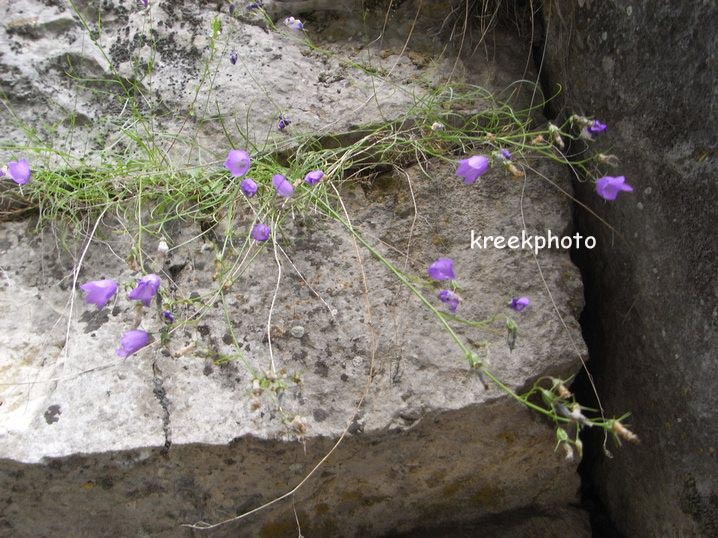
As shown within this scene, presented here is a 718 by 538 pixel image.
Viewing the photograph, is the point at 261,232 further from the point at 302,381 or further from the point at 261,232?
the point at 302,381

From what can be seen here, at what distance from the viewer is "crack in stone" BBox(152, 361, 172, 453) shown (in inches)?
55.9

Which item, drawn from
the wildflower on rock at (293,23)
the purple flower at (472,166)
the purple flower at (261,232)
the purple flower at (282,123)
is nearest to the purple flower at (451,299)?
the purple flower at (472,166)

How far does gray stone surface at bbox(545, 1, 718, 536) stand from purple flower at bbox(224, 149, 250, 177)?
84 centimetres

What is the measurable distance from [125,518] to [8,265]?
2.27 ft

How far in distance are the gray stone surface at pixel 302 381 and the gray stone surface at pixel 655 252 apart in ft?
0.43

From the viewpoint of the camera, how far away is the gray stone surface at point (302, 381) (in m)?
1.44

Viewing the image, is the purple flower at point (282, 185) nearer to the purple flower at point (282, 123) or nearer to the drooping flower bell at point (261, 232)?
the drooping flower bell at point (261, 232)

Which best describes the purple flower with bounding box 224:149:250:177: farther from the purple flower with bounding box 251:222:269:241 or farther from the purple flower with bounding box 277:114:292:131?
the purple flower with bounding box 277:114:292:131

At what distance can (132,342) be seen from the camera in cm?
141

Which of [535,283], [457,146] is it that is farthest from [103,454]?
[457,146]

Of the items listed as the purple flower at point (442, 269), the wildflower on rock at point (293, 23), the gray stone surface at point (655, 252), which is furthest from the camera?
the wildflower on rock at point (293, 23)

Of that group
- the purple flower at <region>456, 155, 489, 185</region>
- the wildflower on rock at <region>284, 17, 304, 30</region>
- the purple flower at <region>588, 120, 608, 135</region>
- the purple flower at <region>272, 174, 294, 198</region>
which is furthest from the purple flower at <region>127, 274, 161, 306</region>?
the purple flower at <region>588, 120, 608, 135</region>

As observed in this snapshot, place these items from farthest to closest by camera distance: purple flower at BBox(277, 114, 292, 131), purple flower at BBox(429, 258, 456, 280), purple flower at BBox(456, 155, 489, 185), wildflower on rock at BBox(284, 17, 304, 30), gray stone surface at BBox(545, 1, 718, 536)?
wildflower on rock at BBox(284, 17, 304, 30) < purple flower at BBox(277, 114, 292, 131) < purple flower at BBox(456, 155, 489, 185) < purple flower at BBox(429, 258, 456, 280) < gray stone surface at BBox(545, 1, 718, 536)

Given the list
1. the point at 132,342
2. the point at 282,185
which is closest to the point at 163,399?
the point at 132,342
